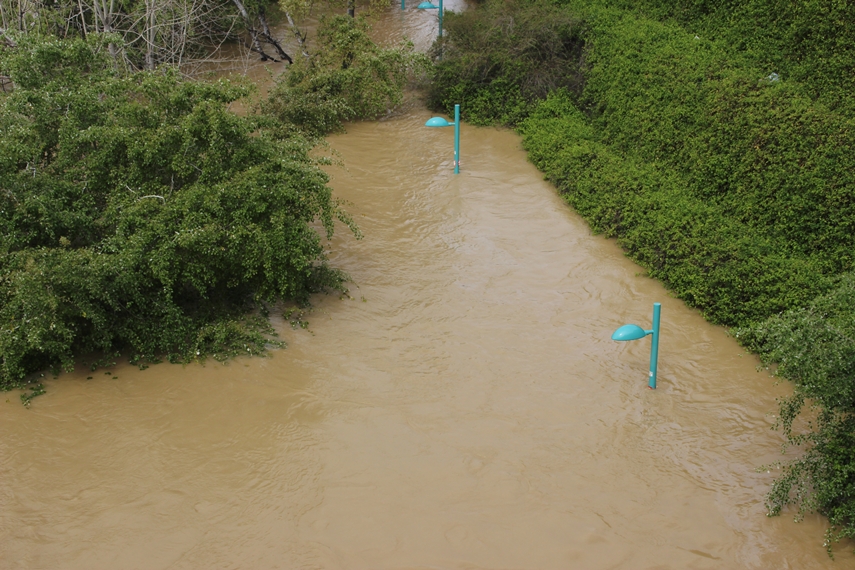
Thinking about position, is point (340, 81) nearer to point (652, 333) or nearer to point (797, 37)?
point (797, 37)

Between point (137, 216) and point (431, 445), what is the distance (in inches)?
179

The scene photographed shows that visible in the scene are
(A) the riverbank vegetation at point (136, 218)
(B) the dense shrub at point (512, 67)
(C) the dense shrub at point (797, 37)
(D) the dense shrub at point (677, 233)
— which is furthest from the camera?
(B) the dense shrub at point (512, 67)

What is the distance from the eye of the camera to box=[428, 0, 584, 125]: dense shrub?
17.2 m

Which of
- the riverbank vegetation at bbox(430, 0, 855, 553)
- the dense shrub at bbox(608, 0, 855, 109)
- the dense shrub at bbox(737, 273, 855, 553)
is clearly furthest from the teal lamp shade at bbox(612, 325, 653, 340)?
the dense shrub at bbox(608, 0, 855, 109)

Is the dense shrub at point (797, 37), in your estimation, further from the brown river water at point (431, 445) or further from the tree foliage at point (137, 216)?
the tree foliage at point (137, 216)

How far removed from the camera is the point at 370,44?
1761cm

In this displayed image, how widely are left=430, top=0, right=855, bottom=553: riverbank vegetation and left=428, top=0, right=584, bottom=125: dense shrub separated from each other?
0.14 ft

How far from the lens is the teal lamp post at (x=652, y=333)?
870 centimetres

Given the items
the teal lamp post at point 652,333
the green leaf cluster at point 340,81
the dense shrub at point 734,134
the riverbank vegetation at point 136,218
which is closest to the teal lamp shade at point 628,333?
the teal lamp post at point 652,333

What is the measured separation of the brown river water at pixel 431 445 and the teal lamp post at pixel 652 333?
0.89 ft

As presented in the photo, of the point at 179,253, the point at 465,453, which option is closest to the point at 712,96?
the point at 465,453

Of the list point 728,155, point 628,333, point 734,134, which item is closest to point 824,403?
point 628,333

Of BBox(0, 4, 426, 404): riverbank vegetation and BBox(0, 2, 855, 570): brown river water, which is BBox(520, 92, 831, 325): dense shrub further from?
BBox(0, 4, 426, 404): riverbank vegetation

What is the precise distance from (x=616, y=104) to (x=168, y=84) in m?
8.50
